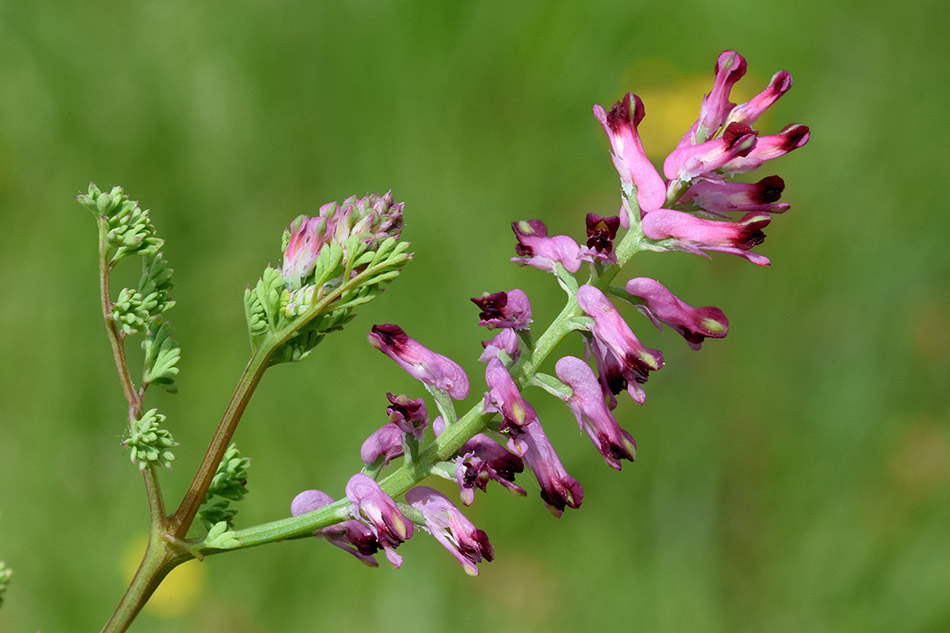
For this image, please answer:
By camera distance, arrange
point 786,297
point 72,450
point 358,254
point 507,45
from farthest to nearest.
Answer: point 507,45
point 786,297
point 72,450
point 358,254

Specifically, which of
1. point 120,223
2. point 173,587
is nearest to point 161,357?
point 120,223

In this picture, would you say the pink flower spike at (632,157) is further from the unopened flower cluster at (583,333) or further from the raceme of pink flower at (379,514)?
the raceme of pink flower at (379,514)

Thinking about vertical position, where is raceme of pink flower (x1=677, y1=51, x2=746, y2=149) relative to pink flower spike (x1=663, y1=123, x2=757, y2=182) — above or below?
above

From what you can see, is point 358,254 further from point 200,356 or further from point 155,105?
point 155,105

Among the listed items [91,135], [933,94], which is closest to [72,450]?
[91,135]

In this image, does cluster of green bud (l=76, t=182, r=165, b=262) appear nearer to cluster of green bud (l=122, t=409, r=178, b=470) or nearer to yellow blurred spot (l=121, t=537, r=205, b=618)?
cluster of green bud (l=122, t=409, r=178, b=470)

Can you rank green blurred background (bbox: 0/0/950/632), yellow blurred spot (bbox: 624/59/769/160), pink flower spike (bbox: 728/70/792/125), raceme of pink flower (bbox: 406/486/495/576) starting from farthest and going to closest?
yellow blurred spot (bbox: 624/59/769/160) < green blurred background (bbox: 0/0/950/632) < pink flower spike (bbox: 728/70/792/125) < raceme of pink flower (bbox: 406/486/495/576)

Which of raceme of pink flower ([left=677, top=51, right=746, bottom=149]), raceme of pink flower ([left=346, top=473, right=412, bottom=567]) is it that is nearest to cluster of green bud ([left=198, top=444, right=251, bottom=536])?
raceme of pink flower ([left=346, top=473, right=412, bottom=567])
